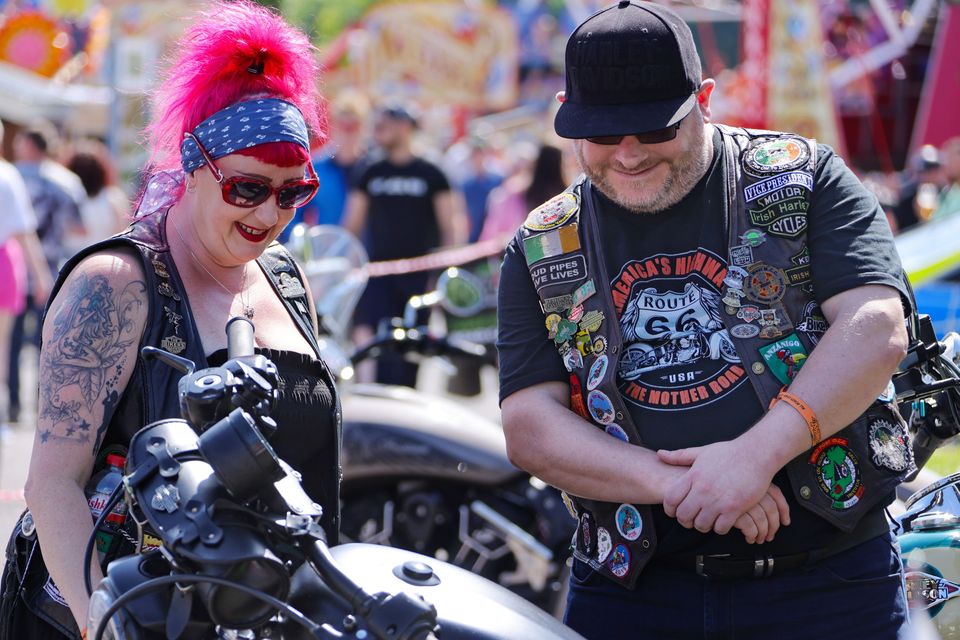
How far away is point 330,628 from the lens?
1.58 meters

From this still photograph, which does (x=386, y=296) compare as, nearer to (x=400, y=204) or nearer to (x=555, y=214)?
(x=400, y=204)

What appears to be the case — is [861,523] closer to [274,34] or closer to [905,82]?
[274,34]

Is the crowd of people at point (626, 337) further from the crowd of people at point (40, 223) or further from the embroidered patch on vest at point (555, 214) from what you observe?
the crowd of people at point (40, 223)

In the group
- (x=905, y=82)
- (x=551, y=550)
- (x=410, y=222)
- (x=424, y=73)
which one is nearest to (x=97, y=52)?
(x=424, y=73)

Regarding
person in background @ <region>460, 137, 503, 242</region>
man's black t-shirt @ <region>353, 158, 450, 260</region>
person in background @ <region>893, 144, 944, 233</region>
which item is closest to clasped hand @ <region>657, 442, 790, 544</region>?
man's black t-shirt @ <region>353, 158, 450, 260</region>

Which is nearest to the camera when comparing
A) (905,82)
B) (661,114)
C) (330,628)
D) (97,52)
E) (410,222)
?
(330,628)

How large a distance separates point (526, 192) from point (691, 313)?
6.46 metres

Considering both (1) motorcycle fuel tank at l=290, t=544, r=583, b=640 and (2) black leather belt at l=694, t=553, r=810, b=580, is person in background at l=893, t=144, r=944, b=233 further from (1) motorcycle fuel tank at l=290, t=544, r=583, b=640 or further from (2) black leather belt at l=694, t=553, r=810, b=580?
(1) motorcycle fuel tank at l=290, t=544, r=583, b=640

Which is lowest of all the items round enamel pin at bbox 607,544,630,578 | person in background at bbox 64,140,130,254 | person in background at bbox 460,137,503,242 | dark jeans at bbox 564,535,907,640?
person in background at bbox 460,137,503,242

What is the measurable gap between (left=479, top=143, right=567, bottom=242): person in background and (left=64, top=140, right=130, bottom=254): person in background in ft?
9.46

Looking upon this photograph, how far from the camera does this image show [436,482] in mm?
4617

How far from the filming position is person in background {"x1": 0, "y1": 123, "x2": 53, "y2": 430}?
8.18 m

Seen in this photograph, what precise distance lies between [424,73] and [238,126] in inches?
1068

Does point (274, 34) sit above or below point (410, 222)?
above
